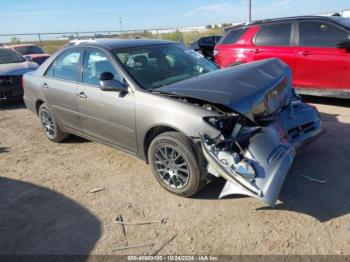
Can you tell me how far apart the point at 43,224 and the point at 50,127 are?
2.69 m

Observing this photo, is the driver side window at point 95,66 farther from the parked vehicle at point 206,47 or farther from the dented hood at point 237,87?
the parked vehicle at point 206,47

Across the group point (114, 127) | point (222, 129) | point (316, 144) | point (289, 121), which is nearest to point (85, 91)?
point (114, 127)

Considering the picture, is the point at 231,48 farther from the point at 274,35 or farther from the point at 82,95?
the point at 82,95

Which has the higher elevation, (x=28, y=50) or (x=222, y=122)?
(x=28, y=50)

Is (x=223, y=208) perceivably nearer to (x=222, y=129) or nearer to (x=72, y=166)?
(x=222, y=129)

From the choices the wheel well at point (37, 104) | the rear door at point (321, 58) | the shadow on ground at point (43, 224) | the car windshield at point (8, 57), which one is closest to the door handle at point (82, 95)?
the shadow on ground at point (43, 224)

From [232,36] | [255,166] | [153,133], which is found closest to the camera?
[255,166]

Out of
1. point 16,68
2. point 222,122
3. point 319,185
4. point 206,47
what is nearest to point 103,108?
point 222,122

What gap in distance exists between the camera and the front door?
4338 millimetres

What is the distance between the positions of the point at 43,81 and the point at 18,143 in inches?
53.0

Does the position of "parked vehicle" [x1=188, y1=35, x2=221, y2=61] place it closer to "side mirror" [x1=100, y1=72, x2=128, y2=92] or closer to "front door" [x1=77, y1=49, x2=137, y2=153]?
"front door" [x1=77, y1=49, x2=137, y2=153]

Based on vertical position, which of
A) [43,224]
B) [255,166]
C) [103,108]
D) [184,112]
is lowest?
[43,224]

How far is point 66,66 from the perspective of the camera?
212 inches

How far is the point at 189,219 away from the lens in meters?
3.61
